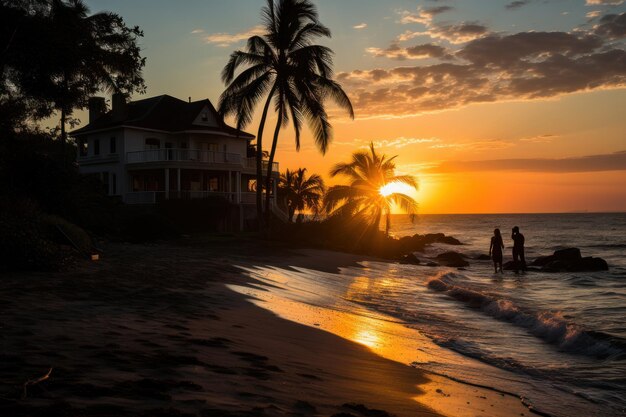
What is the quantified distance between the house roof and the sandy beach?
33.6 metres

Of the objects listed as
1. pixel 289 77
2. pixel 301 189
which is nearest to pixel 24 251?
pixel 289 77

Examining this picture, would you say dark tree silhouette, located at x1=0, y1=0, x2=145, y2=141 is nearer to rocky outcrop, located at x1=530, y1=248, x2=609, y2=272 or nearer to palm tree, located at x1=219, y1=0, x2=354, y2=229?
palm tree, located at x1=219, y1=0, x2=354, y2=229

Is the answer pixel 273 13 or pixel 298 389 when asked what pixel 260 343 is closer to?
pixel 298 389

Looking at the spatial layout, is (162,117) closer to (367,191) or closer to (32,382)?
(367,191)

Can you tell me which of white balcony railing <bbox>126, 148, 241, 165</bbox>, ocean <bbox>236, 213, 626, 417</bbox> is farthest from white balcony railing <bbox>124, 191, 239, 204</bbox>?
ocean <bbox>236, 213, 626, 417</bbox>

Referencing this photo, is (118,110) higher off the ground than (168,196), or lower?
higher

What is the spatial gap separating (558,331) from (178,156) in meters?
32.2

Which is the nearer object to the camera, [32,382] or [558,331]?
[32,382]

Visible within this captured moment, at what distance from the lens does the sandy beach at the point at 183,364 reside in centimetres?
363

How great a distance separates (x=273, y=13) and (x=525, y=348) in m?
24.9

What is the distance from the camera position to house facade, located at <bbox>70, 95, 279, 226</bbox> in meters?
38.6

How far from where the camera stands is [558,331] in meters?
10.2

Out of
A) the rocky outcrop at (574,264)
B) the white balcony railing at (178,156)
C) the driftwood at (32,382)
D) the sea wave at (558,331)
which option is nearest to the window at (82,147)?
the white balcony railing at (178,156)

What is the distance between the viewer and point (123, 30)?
22.9 m
